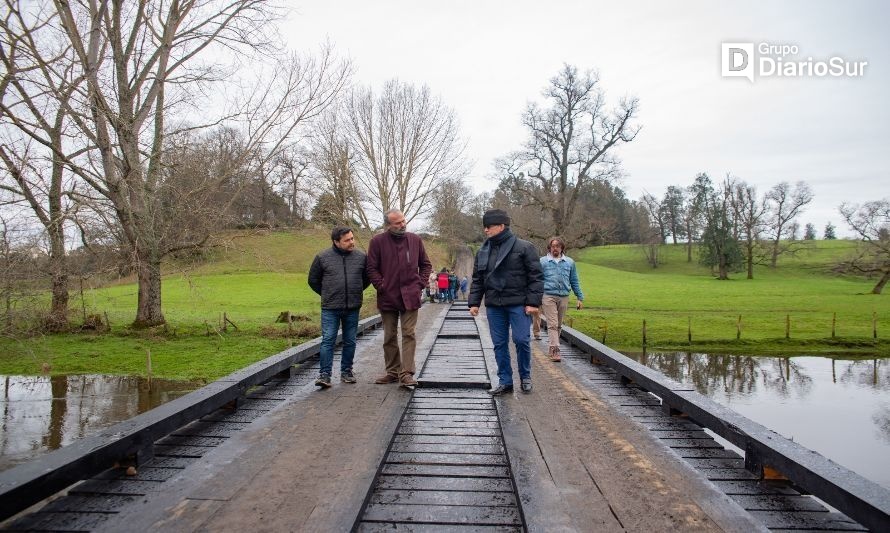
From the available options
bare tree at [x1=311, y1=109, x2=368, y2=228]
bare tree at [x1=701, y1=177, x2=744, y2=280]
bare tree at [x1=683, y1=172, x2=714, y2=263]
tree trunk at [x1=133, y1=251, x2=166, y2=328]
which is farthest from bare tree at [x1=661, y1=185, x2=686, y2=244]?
tree trunk at [x1=133, y1=251, x2=166, y2=328]

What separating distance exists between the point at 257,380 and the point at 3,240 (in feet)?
21.6

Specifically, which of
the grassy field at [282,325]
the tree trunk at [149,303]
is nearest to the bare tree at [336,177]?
the grassy field at [282,325]

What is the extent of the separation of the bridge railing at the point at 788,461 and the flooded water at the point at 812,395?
4.27 meters

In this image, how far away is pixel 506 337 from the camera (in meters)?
6.36

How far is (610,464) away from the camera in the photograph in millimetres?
3992

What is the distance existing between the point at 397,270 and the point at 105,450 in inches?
135

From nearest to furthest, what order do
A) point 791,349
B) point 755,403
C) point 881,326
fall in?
point 755,403 → point 791,349 → point 881,326

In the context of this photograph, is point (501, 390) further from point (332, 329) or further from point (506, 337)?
point (332, 329)

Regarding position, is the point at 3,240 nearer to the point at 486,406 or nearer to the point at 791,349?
the point at 486,406

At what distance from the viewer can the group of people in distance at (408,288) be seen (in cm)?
621

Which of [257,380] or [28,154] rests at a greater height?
[28,154]

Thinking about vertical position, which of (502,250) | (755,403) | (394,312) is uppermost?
(502,250)

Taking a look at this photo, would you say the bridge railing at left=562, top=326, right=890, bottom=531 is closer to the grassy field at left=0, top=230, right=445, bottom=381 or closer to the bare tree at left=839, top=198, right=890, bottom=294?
the grassy field at left=0, top=230, right=445, bottom=381

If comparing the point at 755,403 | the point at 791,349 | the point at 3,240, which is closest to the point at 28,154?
the point at 3,240
